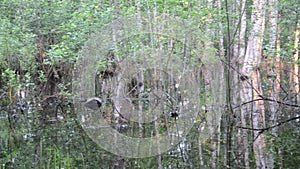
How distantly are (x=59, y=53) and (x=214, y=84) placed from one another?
3.11m

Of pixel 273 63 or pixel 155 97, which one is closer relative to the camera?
pixel 155 97

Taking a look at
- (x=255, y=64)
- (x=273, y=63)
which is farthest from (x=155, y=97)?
(x=273, y=63)

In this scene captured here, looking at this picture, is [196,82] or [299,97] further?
[299,97]

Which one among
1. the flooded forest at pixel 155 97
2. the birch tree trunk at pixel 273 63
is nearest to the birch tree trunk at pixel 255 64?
the flooded forest at pixel 155 97

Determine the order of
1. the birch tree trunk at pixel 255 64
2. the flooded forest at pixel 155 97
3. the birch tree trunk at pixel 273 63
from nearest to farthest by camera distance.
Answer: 1. the flooded forest at pixel 155 97
2. the birch tree trunk at pixel 255 64
3. the birch tree trunk at pixel 273 63

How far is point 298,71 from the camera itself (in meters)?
13.2

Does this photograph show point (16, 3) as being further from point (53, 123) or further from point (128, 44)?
point (128, 44)

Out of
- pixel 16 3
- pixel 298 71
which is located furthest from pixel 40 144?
pixel 298 71

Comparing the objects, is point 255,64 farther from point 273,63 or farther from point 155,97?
point 155,97

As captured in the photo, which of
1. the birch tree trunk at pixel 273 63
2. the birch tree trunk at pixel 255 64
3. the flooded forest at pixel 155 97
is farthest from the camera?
the birch tree trunk at pixel 273 63

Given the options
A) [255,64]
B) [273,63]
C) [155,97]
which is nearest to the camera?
[155,97]

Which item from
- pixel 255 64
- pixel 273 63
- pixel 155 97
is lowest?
pixel 155 97

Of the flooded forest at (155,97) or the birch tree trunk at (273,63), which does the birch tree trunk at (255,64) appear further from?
the birch tree trunk at (273,63)

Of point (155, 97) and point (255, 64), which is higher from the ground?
point (255, 64)
